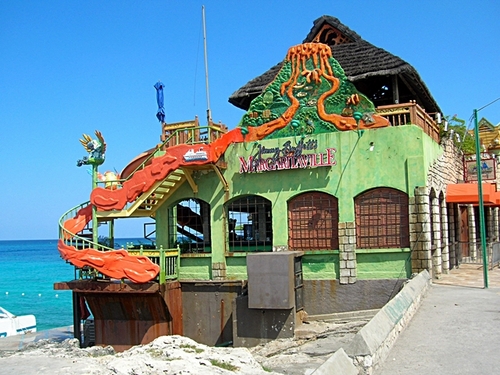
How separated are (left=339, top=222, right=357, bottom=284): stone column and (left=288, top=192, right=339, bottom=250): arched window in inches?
13.7

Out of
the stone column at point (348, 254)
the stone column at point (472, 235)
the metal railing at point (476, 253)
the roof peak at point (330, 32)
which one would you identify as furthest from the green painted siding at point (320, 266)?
the stone column at point (472, 235)

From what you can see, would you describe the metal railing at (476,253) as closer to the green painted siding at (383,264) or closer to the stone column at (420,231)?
the stone column at (420,231)

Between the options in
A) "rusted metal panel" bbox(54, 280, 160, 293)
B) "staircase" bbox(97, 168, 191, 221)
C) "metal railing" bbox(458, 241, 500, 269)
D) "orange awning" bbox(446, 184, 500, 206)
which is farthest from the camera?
"metal railing" bbox(458, 241, 500, 269)

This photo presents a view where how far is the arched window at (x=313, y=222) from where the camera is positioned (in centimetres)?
1948

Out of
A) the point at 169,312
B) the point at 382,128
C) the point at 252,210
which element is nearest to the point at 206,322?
the point at 169,312

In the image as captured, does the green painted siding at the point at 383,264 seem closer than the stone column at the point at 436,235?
Yes

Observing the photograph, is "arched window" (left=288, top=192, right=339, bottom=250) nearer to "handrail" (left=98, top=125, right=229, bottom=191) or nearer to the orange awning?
"handrail" (left=98, top=125, right=229, bottom=191)

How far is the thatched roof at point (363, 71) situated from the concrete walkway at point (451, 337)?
25.5 ft

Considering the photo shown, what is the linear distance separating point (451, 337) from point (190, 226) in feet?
43.4

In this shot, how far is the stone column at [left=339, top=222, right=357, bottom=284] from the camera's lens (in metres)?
18.9

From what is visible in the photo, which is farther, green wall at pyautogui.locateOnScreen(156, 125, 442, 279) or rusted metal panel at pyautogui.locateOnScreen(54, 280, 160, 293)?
rusted metal panel at pyautogui.locateOnScreen(54, 280, 160, 293)

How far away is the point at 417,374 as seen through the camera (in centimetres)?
878

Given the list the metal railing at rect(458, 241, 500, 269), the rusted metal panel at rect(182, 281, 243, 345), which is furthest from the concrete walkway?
the metal railing at rect(458, 241, 500, 269)

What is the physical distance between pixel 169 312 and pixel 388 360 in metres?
11.4
